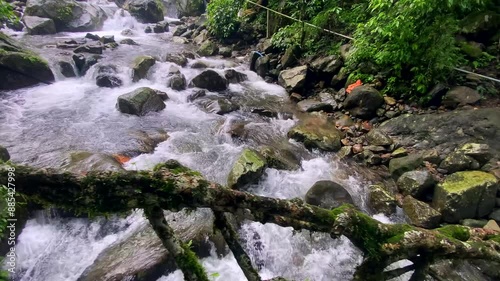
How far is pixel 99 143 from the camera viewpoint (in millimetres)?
6645

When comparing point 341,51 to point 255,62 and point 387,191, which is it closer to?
point 255,62

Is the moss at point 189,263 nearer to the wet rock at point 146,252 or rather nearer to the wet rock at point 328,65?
the wet rock at point 146,252

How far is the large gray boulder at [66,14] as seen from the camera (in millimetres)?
16062

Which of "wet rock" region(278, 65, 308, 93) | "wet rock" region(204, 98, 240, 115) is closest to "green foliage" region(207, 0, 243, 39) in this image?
"wet rock" region(278, 65, 308, 93)

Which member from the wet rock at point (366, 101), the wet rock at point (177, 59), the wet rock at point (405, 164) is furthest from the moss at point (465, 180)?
the wet rock at point (177, 59)

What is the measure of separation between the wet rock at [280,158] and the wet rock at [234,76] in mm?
4694

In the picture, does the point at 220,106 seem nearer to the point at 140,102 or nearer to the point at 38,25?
the point at 140,102

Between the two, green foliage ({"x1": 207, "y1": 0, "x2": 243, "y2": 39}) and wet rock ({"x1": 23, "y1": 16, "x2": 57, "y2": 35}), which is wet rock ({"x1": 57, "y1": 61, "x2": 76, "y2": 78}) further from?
green foliage ({"x1": 207, "y1": 0, "x2": 243, "y2": 39})

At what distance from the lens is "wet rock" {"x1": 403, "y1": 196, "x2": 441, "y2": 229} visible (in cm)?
476

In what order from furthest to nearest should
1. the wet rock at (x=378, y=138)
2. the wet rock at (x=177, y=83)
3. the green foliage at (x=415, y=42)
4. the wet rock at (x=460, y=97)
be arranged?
the wet rock at (x=177, y=83) → the wet rock at (x=378, y=138) → the wet rock at (x=460, y=97) → the green foliage at (x=415, y=42)

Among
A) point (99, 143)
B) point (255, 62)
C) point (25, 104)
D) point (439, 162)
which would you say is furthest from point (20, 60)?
point (439, 162)

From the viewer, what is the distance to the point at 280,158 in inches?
252

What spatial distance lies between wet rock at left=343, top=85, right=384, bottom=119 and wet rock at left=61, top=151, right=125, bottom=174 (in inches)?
224

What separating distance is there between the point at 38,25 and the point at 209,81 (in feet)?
36.2
